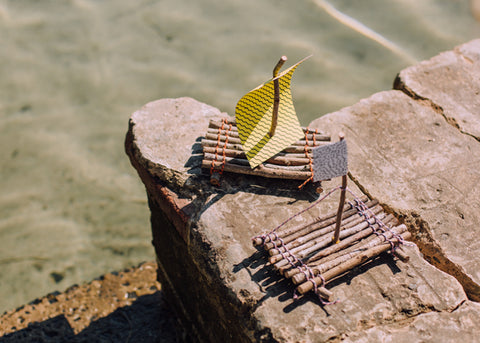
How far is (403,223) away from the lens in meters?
2.42

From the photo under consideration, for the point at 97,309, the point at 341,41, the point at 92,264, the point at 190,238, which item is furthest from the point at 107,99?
the point at 190,238

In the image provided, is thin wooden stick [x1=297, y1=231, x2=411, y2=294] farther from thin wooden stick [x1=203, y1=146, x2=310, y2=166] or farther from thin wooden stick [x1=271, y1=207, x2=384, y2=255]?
thin wooden stick [x1=203, y1=146, x2=310, y2=166]

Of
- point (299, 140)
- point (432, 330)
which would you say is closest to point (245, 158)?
point (299, 140)

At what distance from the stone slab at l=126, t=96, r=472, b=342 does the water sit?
5.25ft

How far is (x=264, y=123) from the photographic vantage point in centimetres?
232

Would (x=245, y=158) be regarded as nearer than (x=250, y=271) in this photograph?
No

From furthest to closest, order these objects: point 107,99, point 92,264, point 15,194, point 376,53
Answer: point 376,53
point 107,99
point 15,194
point 92,264

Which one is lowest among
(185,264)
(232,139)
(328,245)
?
(328,245)

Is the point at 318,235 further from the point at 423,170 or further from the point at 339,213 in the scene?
the point at 423,170

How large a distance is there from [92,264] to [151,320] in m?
0.82

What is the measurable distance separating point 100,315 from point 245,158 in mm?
1926

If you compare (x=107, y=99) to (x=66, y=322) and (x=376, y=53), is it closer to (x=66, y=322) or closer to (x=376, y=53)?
(x=66, y=322)

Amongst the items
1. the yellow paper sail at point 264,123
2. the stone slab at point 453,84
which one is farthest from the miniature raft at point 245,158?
the stone slab at point 453,84

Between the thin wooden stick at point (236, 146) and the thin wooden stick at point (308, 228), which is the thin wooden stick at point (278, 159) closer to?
the thin wooden stick at point (236, 146)
